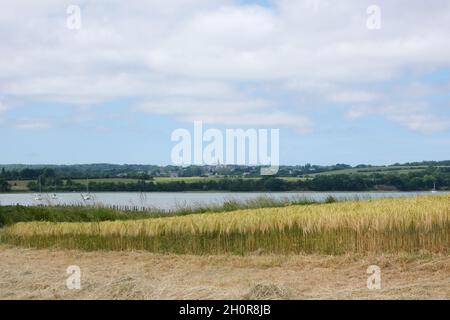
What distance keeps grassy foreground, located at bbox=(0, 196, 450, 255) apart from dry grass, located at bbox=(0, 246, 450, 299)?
700mm

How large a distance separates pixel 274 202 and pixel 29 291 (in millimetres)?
17011

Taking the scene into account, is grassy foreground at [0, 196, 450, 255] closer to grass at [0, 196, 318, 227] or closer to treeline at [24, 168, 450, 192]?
grass at [0, 196, 318, 227]

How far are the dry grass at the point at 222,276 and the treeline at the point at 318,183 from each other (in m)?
22.5

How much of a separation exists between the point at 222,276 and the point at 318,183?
3166 centimetres

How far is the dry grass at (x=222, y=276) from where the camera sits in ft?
30.8

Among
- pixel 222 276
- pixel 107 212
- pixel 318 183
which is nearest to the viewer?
pixel 222 276

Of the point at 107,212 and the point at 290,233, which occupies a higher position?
the point at 290,233

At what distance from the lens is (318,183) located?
142 ft

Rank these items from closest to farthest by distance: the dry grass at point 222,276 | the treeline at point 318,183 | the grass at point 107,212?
the dry grass at point 222,276 < the grass at point 107,212 < the treeline at point 318,183

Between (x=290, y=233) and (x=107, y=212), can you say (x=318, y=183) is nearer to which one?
(x=107, y=212)

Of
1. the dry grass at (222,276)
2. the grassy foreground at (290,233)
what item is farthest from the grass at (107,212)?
the dry grass at (222,276)

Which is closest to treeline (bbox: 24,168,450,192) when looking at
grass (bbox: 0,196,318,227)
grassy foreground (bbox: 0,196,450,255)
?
grass (bbox: 0,196,318,227)

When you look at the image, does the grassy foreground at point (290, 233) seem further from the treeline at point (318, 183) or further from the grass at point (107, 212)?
the treeline at point (318, 183)

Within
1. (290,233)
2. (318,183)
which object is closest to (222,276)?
(290,233)
